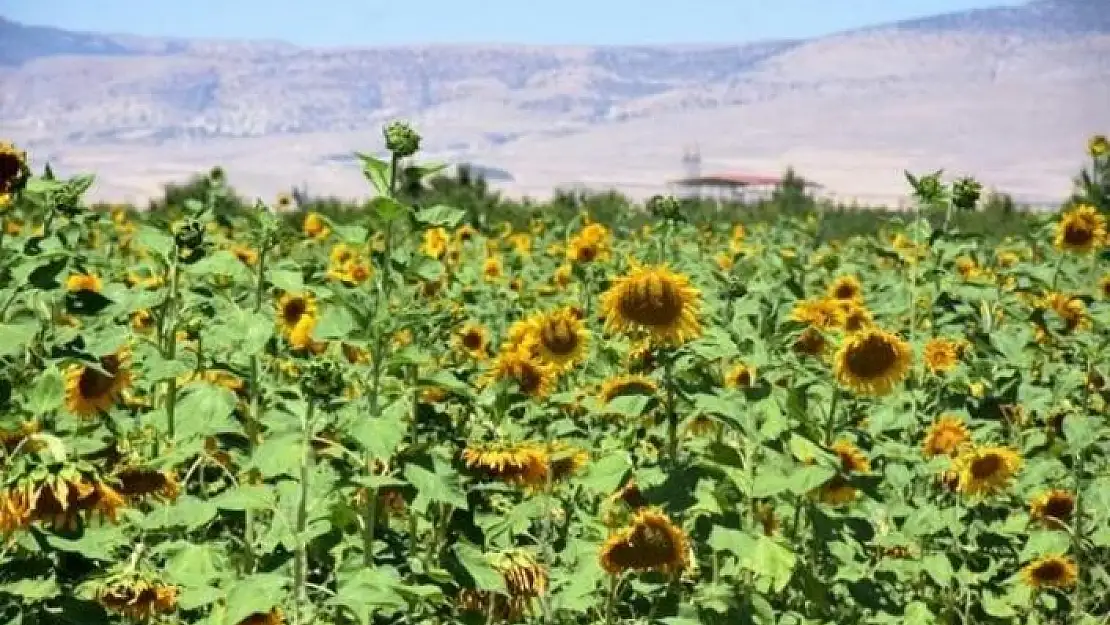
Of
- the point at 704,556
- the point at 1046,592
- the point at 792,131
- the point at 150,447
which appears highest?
the point at 150,447

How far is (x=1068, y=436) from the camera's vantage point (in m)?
3.84

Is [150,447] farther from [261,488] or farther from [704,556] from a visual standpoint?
[704,556]

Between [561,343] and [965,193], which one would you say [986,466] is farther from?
[965,193]

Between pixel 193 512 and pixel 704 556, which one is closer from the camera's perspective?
pixel 193 512

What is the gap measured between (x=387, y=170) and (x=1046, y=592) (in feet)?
9.37

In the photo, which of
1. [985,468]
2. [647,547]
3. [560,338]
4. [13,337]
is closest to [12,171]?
[13,337]

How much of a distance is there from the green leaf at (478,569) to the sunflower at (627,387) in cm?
46

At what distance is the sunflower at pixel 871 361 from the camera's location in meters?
3.58

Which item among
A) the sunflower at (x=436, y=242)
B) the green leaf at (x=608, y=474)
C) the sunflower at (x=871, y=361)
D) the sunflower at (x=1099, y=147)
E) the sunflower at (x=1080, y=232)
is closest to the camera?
the green leaf at (x=608, y=474)

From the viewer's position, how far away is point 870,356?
3584mm

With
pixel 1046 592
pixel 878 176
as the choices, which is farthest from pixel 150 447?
pixel 878 176

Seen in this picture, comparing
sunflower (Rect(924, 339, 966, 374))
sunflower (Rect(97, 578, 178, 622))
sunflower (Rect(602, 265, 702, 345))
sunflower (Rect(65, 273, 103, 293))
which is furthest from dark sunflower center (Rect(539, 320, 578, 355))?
sunflower (Rect(97, 578, 178, 622))

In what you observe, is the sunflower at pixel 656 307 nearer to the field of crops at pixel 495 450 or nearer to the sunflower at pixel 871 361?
the field of crops at pixel 495 450

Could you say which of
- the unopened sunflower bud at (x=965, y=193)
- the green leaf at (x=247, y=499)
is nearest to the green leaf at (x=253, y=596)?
the green leaf at (x=247, y=499)
